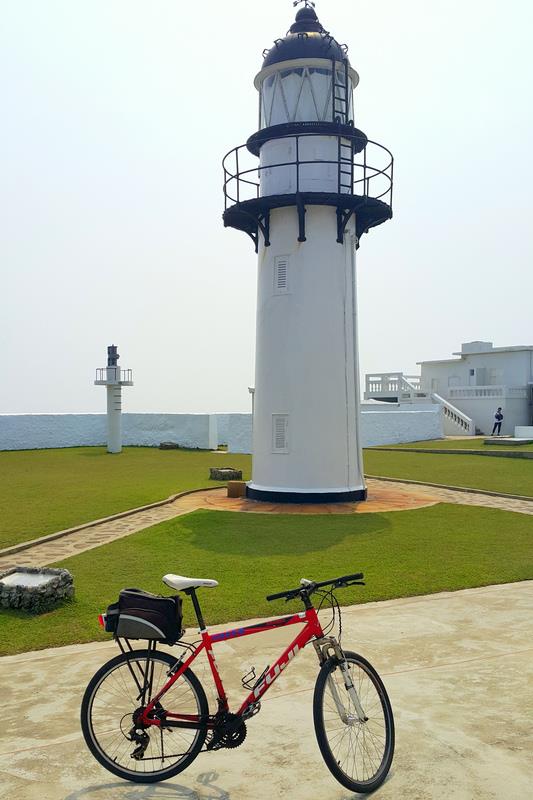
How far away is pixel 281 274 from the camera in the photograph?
15570mm

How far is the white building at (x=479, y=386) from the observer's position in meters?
41.8

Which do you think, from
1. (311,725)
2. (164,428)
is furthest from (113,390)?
(311,725)

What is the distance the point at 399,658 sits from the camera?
5.89 meters

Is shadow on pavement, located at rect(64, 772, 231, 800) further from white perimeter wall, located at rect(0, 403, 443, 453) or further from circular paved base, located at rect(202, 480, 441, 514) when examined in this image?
white perimeter wall, located at rect(0, 403, 443, 453)

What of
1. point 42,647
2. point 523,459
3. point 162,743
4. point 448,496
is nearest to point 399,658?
point 162,743

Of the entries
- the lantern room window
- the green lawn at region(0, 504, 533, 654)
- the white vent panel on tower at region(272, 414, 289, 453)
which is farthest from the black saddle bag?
the lantern room window

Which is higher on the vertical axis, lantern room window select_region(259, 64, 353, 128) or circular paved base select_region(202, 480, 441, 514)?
lantern room window select_region(259, 64, 353, 128)

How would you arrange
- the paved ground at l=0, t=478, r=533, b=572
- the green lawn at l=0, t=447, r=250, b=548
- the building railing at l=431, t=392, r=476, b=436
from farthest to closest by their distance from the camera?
1. the building railing at l=431, t=392, r=476, b=436
2. the green lawn at l=0, t=447, r=250, b=548
3. the paved ground at l=0, t=478, r=533, b=572

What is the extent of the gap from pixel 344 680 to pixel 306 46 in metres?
14.5

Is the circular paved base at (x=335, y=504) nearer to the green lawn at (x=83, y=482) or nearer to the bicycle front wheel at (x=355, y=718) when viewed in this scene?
the green lawn at (x=83, y=482)

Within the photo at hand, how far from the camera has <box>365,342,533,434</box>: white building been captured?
41.8m

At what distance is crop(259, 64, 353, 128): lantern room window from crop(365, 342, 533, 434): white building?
2757 cm

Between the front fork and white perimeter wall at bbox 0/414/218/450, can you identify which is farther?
→ white perimeter wall at bbox 0/414/218/450

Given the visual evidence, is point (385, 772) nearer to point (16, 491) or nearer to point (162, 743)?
point (162, 743)
